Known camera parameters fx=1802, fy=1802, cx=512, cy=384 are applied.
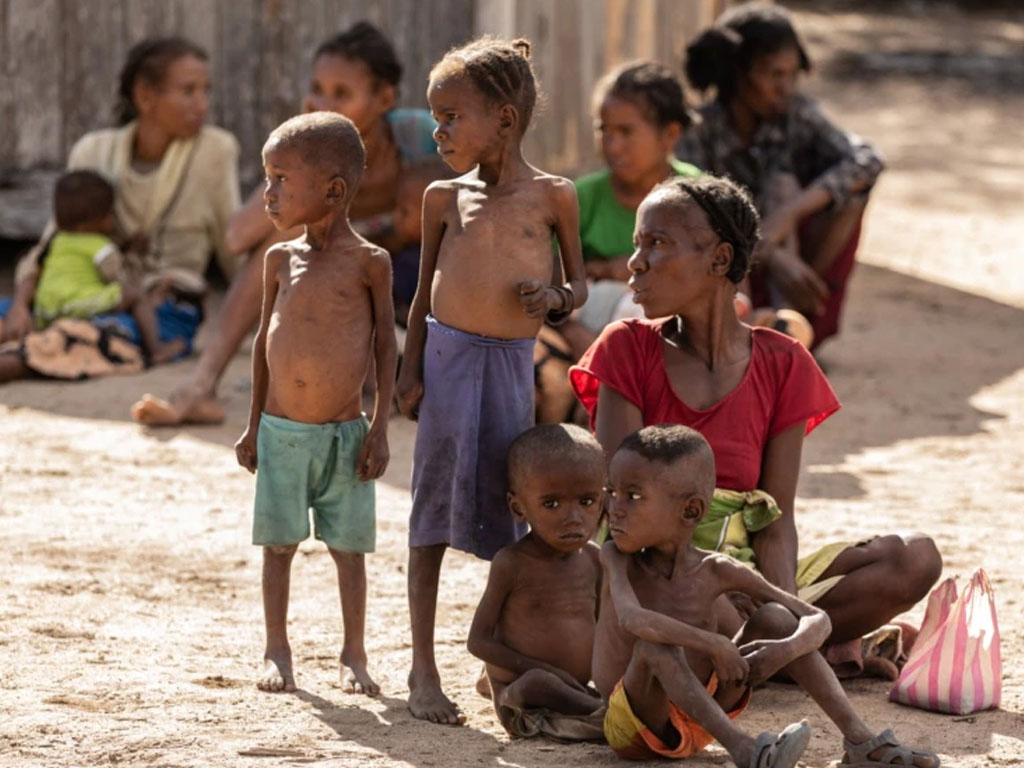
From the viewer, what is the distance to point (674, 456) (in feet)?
11.4

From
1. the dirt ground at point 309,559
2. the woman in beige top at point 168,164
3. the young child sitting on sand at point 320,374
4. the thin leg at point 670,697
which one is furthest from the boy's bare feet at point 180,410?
the thin leg at point 670,697

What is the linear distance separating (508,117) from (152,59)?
4211 mm

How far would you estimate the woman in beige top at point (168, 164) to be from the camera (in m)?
7.67

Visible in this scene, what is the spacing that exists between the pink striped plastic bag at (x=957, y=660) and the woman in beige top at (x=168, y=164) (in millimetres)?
4408

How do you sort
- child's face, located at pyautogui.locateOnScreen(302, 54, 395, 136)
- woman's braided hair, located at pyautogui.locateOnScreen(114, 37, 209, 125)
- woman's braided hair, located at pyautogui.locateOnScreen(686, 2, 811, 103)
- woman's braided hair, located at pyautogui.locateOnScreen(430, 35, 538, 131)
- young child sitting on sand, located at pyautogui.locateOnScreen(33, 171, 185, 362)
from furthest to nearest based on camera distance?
woman's braided hair, located at pyautogui.locateOnScreen(114, 37, 209, 125) < woman's braided hair, located at pyautogui.locateOnScreen(686, 2, 811, 103) < young child sitting on sand, located at pyautogui.locateOnScreen(33, 171, 185, 362) < child's face, located at pyautogui.locateOnScreen(302, 54, 395, 136) < woman's braided hair, located at pyautogui.locateOnScreen(430, 35, 538, 131)

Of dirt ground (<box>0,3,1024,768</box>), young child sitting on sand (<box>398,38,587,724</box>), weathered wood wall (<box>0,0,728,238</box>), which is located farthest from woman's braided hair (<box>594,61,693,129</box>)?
weathered wood wall (<box>0,0,728,238</box>)

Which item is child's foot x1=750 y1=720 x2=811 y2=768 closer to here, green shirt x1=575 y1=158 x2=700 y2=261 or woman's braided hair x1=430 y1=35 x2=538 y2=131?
woman's braided hair x1=430 y1=35 x2=538 y2=131

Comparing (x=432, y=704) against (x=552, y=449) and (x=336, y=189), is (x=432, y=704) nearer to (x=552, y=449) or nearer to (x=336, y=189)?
(x=552, y=449)

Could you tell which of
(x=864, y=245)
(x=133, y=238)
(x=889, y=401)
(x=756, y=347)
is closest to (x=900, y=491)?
(x=889, y=401)

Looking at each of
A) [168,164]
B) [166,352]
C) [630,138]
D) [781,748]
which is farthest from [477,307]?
[168,164]

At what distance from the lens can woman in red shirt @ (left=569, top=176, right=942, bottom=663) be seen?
384cm

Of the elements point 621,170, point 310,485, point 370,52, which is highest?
point 370,52

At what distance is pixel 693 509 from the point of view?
A: 3.50 m

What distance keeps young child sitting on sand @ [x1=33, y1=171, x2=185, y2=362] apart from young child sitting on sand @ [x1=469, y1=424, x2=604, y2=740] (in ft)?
12.7
